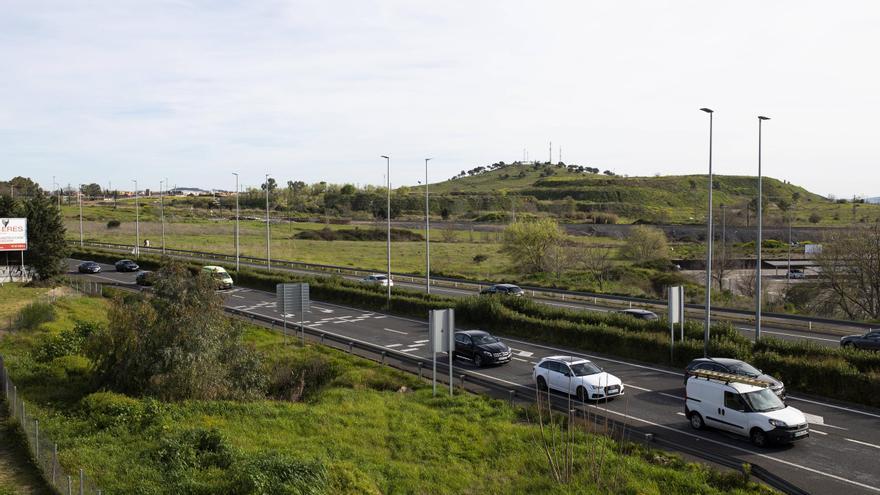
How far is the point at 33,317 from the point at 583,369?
1041 inches

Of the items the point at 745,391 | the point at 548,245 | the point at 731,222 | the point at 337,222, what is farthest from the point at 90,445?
the point at 337,222

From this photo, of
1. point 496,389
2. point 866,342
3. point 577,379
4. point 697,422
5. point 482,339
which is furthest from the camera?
point 866,342

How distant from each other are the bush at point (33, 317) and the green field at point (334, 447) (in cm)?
1070

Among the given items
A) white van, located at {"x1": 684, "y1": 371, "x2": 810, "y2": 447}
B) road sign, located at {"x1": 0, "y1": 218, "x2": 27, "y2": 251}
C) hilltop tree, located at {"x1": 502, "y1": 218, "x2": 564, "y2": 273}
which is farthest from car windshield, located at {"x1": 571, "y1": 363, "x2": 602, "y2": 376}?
hilltop tree, located at {"x1": 502, "y1": 218, "x2": 564, "y2": 273}

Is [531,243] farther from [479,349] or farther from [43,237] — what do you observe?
[479,349]

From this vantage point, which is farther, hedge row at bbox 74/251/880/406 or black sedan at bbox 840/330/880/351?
black sedan at bbox 840/330/880/351

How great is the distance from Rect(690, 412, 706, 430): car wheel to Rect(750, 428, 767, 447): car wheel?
1.48 metres

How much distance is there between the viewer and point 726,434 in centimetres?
1819

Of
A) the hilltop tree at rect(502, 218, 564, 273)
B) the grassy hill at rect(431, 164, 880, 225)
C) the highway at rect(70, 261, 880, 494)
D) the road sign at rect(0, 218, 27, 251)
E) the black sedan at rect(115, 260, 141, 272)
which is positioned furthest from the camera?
the grassy hill at rect(431, 164, 880, 225)

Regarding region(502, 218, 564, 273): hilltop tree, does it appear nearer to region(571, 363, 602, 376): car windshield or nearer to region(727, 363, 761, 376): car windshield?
region(571, 363, 602, 376): car windshield

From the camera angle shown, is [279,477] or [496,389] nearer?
[279,477]

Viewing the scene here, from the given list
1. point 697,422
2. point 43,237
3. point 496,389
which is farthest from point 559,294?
point 43,237

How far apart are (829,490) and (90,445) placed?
16.4 meters

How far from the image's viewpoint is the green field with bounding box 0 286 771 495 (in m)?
13.4
